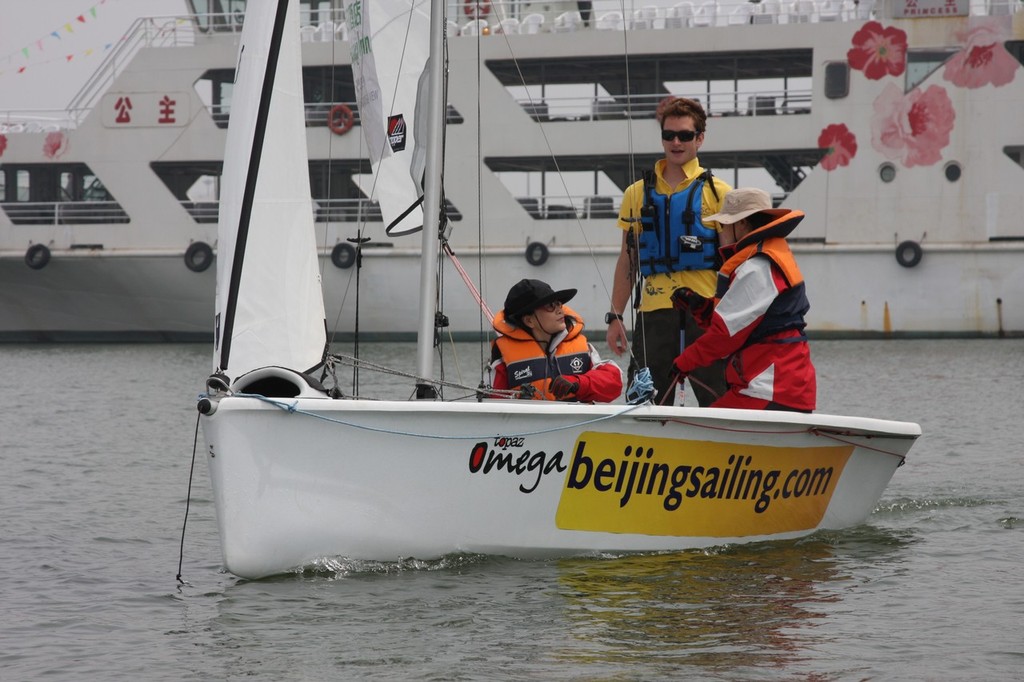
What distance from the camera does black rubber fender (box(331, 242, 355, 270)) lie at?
24.1 meters

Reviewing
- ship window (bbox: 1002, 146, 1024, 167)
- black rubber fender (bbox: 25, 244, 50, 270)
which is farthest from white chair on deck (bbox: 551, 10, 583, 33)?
black rubber fender (bbox: 25, 244, 50, 270)

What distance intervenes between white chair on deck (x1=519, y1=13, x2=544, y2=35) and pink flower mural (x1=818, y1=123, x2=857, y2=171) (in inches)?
217

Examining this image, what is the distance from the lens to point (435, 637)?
5.18 m

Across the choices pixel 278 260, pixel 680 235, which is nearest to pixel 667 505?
pixel 680 235

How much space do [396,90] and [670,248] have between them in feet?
5.21

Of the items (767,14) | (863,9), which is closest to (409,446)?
(767,14)

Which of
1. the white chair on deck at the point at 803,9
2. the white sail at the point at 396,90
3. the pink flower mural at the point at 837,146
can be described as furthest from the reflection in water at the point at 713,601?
the white chair on deck at the point at 803,9

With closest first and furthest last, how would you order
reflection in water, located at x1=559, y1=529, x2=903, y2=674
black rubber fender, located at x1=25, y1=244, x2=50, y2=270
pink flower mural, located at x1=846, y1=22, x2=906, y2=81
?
1. reflection in water, located at x1=559, y1=529, x2=903, y2=674
2. pink flower mural, located at x1=846, y1=22, x2=906, y2=81
3. black rubber fender, located at x1=25, y1=244, x2=50, y2=270

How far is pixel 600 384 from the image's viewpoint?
6.34 meters

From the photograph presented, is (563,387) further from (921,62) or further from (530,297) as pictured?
(921,62)

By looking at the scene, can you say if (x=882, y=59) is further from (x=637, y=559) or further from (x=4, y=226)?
(x=637, y=559)

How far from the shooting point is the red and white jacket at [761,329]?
6.12 m

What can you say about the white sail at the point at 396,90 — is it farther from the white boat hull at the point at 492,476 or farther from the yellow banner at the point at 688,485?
the yellow banner at the point at 688,485

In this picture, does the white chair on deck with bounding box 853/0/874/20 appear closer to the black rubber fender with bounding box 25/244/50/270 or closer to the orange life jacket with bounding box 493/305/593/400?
the black rubber fender with bounding box 25/244/50/270
